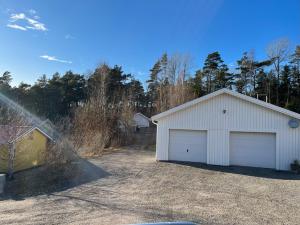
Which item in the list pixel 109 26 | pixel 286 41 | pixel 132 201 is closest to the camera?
pixel 132 201

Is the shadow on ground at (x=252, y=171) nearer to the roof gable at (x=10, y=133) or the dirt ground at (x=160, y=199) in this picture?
the dirt ground at (x=160, y=199)

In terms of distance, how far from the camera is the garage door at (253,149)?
518 inches

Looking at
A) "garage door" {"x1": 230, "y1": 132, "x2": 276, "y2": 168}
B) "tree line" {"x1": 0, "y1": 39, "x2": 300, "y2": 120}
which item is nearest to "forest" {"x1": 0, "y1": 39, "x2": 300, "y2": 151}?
"tree line" {"x1": 0, "y1": 39, "x2": 300, "y2": 120}

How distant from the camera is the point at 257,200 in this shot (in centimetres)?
755

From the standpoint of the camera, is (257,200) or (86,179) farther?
(86,179)

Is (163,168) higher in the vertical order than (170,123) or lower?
lower

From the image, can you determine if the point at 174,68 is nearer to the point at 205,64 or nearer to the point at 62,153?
the point at 205,64

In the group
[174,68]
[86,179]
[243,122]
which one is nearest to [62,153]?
[86,179]

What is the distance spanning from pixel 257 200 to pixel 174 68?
2909cm

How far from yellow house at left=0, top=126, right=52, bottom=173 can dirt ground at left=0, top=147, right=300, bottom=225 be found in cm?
149

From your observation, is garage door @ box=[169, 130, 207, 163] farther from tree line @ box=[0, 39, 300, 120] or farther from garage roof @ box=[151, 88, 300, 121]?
tree line @ box=[0, 39, 300, 120]

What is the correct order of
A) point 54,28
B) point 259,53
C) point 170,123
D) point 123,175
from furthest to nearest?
1. point 259,53
2. point 54,28
3. point 170,123
4. point 123,175

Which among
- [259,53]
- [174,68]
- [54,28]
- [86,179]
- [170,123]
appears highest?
[259,53]

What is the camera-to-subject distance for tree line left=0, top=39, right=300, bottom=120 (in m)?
31.8
